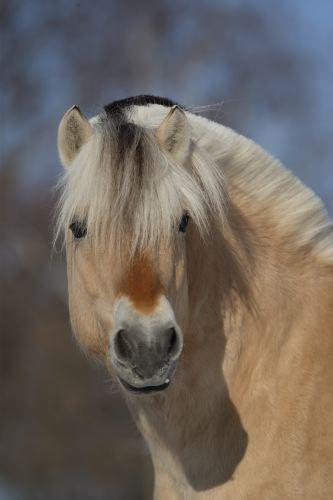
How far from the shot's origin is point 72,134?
3.80 meters

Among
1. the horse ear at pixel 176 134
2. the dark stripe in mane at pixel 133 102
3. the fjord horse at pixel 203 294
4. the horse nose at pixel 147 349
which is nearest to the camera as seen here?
the horse nose at pixel 147 349

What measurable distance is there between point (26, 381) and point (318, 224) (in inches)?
289

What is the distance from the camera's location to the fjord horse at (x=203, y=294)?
345 cm

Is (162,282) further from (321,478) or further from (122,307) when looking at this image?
(321,478)

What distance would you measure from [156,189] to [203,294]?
0.64 metres

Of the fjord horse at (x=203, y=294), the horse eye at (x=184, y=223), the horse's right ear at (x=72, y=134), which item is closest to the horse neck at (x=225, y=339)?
the fjord horse at (x=203, y=294)

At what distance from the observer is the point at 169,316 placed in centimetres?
327

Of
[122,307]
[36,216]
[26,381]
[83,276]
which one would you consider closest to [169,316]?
[122,307]

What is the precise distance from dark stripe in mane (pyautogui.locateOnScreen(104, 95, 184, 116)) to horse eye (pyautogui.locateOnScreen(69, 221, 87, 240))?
0.63m

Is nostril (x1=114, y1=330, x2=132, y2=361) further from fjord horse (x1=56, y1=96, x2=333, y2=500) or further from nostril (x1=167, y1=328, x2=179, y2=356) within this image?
nostril (x1=167, y1=328, x2=179, y2=356)

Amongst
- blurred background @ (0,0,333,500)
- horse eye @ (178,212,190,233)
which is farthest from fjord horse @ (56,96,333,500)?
blurred background @ (0,0,333,500)

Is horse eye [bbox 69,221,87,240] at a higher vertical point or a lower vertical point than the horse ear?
lower

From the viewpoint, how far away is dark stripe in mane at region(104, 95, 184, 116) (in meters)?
4.03

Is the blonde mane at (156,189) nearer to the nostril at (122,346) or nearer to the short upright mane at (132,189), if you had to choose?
the short upright mane at (132,189)
